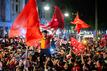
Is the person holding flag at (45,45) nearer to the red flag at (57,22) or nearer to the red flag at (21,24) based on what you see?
the red flag at (21,24)

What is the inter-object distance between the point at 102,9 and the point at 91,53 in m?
33.5

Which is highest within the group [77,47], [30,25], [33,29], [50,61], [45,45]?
[30,25]

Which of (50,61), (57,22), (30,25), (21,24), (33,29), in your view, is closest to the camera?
(33,29)

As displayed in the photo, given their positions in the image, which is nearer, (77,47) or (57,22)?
(77,47)

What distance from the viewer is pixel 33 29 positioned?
15.1m

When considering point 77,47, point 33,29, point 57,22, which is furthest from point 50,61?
point 57,22

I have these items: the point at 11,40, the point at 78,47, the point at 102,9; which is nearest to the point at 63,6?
the point at 102,9

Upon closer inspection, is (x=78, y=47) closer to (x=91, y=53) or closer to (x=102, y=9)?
(x=91, y=53)

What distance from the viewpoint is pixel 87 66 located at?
54.8ft

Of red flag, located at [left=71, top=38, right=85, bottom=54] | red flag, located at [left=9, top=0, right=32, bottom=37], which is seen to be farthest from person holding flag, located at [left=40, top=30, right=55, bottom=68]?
red flag, located at [left=71, top=38, right=85, bottom=54]

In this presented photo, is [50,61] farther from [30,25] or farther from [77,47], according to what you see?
[77,47]

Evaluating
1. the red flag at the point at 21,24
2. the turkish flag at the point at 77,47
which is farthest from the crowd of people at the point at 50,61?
the red flag at the point at 21,24

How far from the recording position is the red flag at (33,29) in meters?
15.0

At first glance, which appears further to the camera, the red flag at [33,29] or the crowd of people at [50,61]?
the crowd of people at [50,61]
